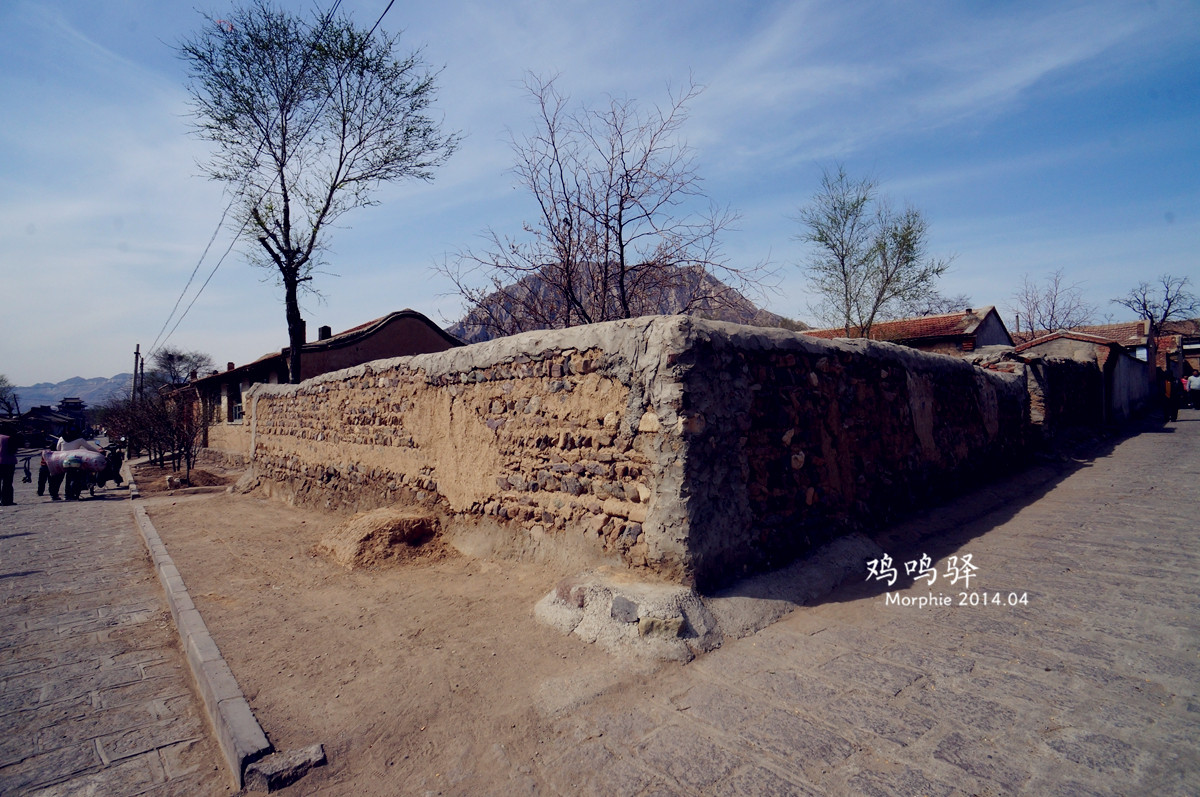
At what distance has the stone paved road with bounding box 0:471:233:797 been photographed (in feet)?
9.21

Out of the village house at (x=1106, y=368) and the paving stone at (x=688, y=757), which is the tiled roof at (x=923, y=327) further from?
the paving stone at (x=688, y=757)

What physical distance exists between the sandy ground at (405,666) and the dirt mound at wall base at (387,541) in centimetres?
17

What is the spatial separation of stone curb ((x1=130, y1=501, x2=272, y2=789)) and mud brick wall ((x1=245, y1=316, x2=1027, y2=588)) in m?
2.30

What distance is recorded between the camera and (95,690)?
3688 mm

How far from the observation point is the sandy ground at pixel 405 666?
277cm

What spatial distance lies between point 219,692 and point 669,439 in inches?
116

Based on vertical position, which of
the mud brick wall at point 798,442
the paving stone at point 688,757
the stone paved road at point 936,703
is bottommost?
the paving stone at point 688,757

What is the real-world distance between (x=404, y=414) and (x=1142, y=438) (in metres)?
16.1

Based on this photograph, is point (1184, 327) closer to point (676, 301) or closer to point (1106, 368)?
point (1106, 368)

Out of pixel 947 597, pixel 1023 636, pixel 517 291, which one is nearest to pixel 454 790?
pixel 1023 636

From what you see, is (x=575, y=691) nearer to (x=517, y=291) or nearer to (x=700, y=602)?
(x=700, y=602)

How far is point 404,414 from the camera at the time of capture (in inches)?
282

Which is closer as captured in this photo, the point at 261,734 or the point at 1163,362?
the point at 261,734

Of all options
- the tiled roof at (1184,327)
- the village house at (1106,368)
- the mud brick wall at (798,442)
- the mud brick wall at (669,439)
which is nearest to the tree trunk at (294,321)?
the mud brick wall at (669,439)
